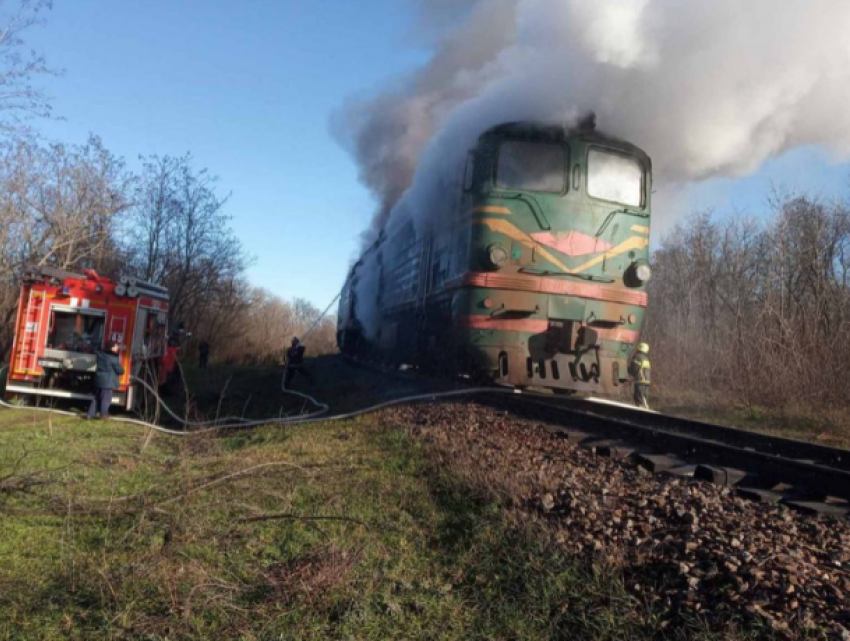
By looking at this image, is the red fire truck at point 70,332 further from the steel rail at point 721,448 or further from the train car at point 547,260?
the steel rail at point 721,448

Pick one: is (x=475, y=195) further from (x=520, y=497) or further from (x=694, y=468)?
(x=520, y=497)

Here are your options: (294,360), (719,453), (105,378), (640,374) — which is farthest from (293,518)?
(294,360)

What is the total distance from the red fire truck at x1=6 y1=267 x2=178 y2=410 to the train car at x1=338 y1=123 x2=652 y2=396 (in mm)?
5660

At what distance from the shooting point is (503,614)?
10.2ft

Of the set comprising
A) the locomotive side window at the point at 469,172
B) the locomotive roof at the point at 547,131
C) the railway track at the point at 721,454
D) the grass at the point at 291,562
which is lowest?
the grass at the point at 291,562

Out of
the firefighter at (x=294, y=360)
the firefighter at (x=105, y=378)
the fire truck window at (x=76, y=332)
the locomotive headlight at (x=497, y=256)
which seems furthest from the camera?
the firefighter at (x=294, y=360)

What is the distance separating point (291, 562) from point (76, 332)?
10.1 m

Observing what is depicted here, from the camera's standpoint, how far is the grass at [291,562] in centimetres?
308

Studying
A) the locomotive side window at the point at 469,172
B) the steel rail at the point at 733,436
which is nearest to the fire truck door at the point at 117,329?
the locomotive side window at the point at 469,172

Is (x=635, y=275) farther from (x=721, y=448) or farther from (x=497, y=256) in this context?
(x=721, y=448)

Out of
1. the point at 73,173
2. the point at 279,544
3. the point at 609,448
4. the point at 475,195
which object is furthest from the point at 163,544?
the point at 73,173

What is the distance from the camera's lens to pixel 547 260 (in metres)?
9.52

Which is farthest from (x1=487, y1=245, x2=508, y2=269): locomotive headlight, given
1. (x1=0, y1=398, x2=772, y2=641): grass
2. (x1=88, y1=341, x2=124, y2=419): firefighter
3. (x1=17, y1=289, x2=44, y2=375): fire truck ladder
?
(x1=17, y1=289, x2=44, y2=375): fire truck ladder

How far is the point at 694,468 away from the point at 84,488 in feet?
15.7
